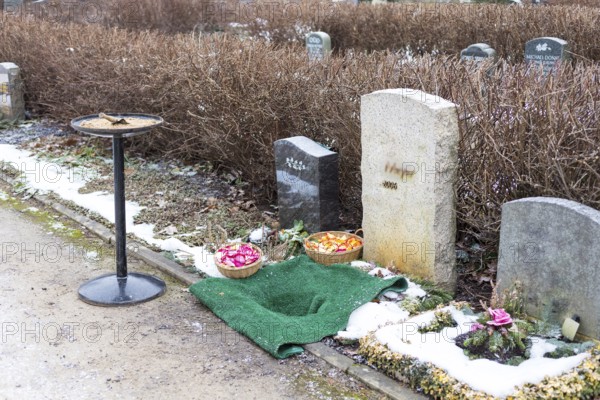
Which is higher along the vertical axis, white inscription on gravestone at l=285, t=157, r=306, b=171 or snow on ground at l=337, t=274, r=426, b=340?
white inscription on gravestone at l=285, t=157, r=306, b=171

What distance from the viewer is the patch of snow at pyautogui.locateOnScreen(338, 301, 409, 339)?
4.62 m

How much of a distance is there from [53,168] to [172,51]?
2.07m

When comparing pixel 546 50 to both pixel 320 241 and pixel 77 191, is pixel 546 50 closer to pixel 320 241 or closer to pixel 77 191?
pixel 320 241

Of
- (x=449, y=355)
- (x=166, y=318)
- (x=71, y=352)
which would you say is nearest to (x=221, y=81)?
(x=166, y=318)

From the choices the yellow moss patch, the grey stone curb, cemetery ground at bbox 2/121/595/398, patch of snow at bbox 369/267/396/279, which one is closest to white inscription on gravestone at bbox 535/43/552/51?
cemetery ground at bbox 2/121/595/398

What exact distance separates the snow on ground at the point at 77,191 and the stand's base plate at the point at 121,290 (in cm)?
42

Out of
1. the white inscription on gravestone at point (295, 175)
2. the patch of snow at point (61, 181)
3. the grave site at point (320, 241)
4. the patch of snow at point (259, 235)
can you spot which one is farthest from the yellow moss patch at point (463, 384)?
the patch of snow at point (61, 181)

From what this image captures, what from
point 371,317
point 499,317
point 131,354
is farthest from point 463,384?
point 131,354

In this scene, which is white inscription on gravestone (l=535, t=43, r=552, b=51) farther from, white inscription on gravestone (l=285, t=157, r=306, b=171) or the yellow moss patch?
the yellow moss patch

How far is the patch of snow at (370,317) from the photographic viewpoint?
15.1 ft

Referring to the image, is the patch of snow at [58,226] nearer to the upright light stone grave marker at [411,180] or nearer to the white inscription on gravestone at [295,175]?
the white inscription on gravestone at [295,175]

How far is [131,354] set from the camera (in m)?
4.55

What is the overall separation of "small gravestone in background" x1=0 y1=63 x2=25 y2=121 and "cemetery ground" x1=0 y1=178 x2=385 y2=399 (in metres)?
6.13

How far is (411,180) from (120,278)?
2.28 meters
